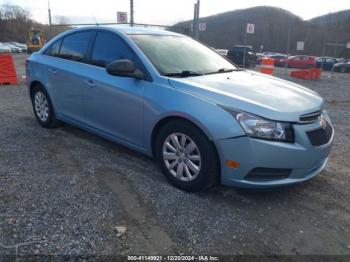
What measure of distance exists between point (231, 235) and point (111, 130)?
211cm

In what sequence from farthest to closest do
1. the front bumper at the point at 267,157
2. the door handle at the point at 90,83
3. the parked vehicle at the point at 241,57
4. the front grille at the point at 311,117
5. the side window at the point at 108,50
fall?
the parked vehicle at the point at 241,57 < the door handle at the point at 90,83 < the side window at the point at 108,50 < the front grille at the point at 311,117 < the front bumper at the point at 267,157

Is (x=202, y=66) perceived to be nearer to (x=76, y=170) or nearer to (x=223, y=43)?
(x=76, y=170)

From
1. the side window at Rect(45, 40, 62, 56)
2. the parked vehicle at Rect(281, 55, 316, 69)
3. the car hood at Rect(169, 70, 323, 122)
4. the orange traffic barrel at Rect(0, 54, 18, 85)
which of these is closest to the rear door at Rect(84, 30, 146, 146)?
the car hood at Rect(169, 70, 323, 122)

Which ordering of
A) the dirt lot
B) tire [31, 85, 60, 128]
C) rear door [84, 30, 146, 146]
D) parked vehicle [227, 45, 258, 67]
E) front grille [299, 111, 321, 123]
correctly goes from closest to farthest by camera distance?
1. the dirt lot
2. front grille [299, 111, 321, 123]
3. rear door [84, 30, 146, 146]
4. tire [31, 85, 60, 128]
5. parked vehicle [227, 45, 258, 67]

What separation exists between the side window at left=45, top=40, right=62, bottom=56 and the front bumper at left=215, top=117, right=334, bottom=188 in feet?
10.9

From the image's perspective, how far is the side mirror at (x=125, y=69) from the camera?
12.3ft

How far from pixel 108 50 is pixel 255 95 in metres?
2.04

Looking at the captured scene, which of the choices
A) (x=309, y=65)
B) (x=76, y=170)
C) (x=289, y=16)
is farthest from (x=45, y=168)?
(x=289, y=16)

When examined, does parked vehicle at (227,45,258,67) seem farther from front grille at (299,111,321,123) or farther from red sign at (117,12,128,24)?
front grille at (299,111,321,123)

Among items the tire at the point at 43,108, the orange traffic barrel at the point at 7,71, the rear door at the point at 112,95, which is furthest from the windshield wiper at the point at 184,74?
the orange traffic barrel at the point at 7,71

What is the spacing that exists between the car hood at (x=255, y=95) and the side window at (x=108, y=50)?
820 mm

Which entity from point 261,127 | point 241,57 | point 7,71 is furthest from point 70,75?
point 241,57

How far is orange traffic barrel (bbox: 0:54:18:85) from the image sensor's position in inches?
438

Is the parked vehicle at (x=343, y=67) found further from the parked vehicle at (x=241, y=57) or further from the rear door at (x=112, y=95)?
the rear door at (x=112, y=95)
